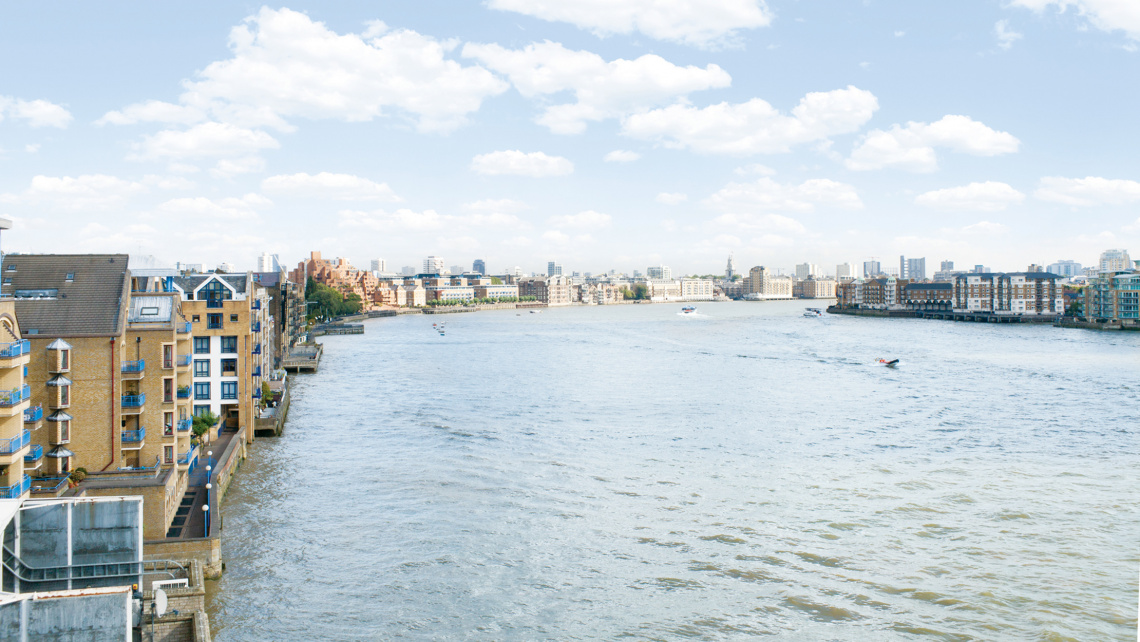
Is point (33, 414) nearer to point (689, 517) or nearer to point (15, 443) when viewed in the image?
point (15, 443)

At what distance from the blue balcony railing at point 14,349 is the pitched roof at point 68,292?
1540 millimetres

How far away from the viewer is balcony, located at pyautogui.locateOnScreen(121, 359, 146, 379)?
16.1 meters

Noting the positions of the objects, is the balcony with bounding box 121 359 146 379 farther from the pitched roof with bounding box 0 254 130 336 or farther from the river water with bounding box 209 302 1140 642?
the river water with bounding box 209 302 1140 642

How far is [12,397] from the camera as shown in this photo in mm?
13086

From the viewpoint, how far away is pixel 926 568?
575 inches

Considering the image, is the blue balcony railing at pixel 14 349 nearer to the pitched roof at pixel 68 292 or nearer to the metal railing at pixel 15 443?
the metal railing at pixel 15 443

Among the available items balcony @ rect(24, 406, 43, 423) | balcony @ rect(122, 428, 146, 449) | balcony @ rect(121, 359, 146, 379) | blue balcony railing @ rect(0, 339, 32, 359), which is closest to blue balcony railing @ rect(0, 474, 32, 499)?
balcony @ rect(24, 406, 43, 423)

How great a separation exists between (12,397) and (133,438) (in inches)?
125

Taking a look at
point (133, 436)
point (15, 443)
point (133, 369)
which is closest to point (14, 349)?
point (15, 443)

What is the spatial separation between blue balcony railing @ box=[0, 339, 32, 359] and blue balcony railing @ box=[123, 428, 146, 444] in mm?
2938

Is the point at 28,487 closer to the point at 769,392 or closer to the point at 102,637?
the point at 102,637

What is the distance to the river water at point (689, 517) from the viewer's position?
42.2 feet

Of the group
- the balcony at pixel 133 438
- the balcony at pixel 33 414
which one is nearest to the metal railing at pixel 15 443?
the balcony at pixel 33 414

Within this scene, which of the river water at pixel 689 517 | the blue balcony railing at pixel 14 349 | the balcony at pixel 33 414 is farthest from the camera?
the balcony at pixel 33 414
